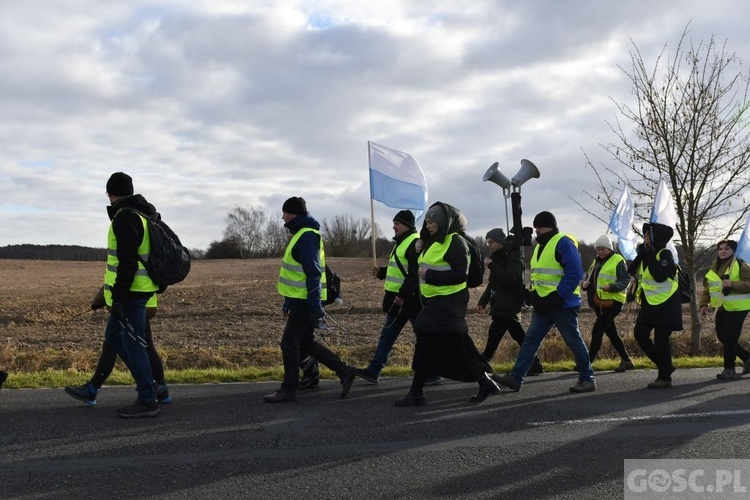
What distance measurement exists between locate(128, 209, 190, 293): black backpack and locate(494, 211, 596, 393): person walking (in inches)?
135

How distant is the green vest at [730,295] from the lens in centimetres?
937

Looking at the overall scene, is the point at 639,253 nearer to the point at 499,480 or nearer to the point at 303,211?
the point at 303,211

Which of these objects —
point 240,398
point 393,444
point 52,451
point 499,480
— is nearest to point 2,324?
point 240,398

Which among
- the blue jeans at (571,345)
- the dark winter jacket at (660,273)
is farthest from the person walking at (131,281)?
the dark winter jacket at (660,273)

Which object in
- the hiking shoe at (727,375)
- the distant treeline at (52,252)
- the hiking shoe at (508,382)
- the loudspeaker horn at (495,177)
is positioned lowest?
the hiking shoe at (727,375)

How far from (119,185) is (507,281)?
4582 mm

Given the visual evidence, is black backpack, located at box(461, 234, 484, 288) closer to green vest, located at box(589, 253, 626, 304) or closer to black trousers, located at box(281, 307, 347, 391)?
black trousers, located at box(281, 307, 347, 391)

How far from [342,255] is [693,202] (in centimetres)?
6403

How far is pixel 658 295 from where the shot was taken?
8703mm

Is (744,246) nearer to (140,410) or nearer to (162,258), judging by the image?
(162,258)

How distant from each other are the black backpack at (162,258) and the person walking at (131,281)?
49 millimetres

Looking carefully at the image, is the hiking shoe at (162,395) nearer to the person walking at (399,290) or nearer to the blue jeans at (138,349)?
the blue jeans at (138,349)

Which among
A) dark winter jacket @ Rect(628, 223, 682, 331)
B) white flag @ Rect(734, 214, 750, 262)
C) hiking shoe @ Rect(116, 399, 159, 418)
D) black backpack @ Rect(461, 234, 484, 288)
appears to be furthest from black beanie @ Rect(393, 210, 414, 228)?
white flag @ Rect(734, 214, 750, 262)

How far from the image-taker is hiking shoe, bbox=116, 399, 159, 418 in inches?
260
